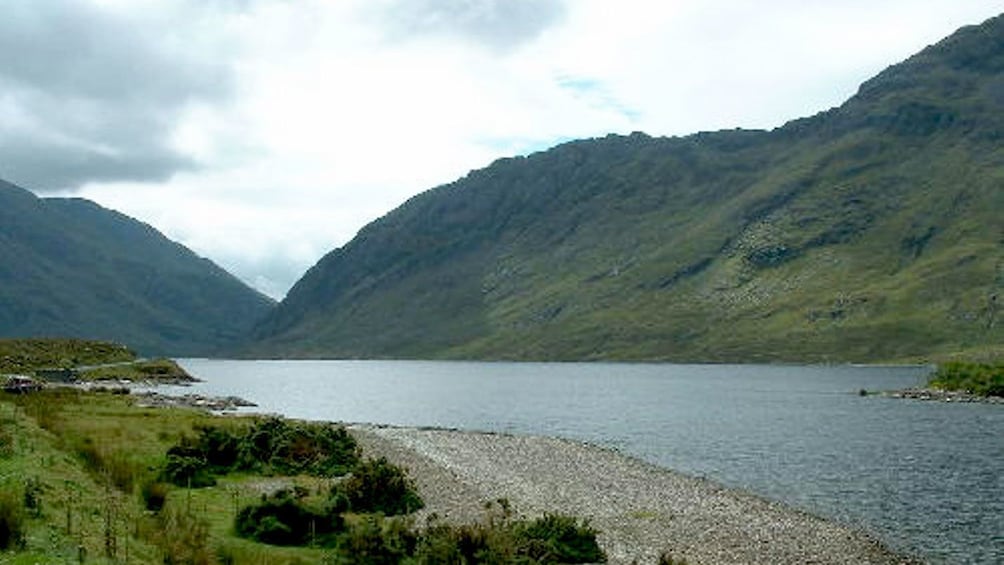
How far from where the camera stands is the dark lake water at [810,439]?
54500 mm

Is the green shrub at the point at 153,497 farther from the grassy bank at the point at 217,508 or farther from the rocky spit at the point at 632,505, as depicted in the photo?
the rocky spit at the point at 632,505

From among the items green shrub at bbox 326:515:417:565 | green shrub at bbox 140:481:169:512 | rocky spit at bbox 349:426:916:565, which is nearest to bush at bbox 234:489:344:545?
green shrub at bbox 140:481:169:512

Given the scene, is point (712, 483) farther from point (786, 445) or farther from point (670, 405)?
point (670, 405)

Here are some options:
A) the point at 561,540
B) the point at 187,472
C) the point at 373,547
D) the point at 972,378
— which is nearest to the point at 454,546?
the point at 373,547

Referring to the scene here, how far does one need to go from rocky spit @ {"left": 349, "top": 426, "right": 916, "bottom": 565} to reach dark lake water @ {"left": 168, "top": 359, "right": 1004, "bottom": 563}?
420 cm

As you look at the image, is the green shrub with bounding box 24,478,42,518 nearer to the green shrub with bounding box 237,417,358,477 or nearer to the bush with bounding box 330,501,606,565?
the bush with bounding box 330,501,606,565

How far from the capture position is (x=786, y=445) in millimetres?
94312

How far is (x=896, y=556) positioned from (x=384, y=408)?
419 feet

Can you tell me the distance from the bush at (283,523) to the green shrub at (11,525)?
11603mm

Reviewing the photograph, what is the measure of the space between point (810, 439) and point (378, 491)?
216 feet

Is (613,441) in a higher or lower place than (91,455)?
lower

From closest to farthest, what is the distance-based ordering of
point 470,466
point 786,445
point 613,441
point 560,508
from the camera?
point 560,508 → point 470,466 → point 786,445 → point 613,441

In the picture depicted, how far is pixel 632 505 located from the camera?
53.8 meters

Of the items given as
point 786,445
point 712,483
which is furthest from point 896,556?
point 786,445
